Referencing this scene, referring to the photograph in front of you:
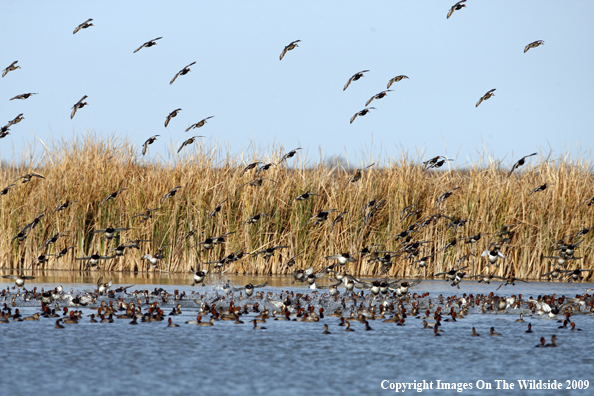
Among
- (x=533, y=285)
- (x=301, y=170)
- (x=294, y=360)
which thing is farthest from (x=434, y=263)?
(x=294, y=360)

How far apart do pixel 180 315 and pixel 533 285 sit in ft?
30.7

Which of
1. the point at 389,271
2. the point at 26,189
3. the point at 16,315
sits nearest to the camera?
the point at 16,315

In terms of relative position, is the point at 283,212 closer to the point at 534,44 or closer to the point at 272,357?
the point at 534,44

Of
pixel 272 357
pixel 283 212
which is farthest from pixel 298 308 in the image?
pixel 283 212

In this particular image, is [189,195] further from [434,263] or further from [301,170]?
[434,263]

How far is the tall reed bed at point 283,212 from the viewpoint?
18.5 m

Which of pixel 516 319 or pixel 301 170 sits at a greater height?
pixel 301 170

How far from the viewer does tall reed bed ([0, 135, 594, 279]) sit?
60.8 ft

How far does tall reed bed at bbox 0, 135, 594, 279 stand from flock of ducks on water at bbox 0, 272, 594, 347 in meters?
3.99

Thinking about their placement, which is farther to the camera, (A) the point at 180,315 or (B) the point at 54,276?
→ (B) the point at 54,276

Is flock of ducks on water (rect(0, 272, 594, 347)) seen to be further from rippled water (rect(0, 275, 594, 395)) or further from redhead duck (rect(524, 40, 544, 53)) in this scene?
redhead duck (rect(524, 40, 544, 53))

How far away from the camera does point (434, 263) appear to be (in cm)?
1859

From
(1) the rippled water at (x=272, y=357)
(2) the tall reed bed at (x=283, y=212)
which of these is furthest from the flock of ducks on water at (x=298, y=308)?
(2) the tall reed bed at (x=283, y=212)

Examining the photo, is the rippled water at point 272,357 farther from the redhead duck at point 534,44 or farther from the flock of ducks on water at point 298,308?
the redhead duck at point 534,44
